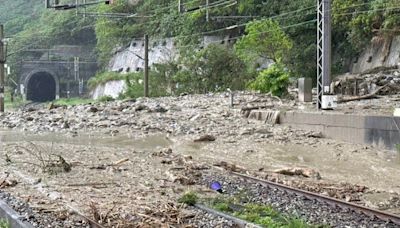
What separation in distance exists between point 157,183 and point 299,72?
35.0 metres

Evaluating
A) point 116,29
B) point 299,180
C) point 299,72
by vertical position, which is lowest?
point 299,180

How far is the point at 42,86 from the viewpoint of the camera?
271 feet

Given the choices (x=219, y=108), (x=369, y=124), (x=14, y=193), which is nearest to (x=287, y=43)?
(x=219, y=108)

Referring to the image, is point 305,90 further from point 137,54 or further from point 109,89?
point 109,89

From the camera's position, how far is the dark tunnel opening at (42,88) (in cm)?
8044

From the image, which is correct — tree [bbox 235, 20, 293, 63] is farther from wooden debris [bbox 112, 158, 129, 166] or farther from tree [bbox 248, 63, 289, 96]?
wooden debris [bbox 112, 158, 129, 166]

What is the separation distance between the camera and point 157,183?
12727 mm

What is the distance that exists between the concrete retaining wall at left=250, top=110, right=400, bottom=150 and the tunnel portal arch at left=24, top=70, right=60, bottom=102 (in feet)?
192

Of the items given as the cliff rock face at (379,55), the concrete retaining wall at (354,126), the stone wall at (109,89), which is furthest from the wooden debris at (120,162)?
the stone wall at (109,89)

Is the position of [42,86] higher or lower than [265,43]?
lower

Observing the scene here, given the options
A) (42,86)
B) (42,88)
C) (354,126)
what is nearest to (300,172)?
(354,126)

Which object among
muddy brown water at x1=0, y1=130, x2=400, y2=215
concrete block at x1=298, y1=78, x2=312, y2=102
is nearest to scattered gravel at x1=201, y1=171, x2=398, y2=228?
muddy brown water at x1=0, y1=130, x2=400, y2=215

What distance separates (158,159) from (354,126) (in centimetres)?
773

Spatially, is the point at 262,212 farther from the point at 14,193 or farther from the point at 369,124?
the point at 369,124
